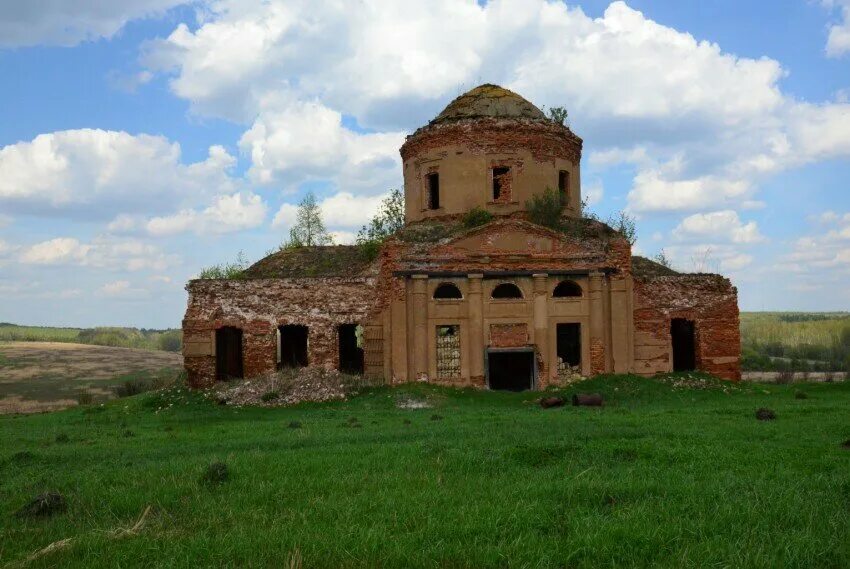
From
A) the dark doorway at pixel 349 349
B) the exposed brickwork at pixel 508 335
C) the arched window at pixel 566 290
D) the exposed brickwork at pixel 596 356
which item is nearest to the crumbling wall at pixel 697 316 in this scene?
the exposed brickwork at pixel 596 356

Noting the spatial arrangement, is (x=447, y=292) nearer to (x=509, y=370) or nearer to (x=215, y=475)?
(x=509, y=370)

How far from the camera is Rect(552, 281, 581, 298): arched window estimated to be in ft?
79.6

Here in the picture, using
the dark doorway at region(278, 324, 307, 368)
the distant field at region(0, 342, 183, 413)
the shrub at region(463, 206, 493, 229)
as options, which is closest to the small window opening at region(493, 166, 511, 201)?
the shrub at region(463, 206, 493, 229)

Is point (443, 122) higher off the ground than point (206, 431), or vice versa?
point (443, 122)

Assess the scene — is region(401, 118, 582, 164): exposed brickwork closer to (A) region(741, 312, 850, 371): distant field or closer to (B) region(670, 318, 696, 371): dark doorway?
(B) region(670, 318, 696, 371): dark doorway

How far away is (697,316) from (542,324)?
6053 millimetres

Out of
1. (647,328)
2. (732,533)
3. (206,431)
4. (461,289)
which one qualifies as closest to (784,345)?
(647,328)

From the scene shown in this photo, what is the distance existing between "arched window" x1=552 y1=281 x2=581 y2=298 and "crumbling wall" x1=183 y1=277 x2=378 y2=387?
21.1ft

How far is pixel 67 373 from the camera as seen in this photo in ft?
147

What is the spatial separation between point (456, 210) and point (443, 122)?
11.9ft

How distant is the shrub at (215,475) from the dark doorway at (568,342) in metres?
18.9

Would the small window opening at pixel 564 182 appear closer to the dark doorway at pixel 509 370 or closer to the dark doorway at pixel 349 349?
the dark doorway at pixel 509 370

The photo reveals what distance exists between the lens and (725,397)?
2131 cm

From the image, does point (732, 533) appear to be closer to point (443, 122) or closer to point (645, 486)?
point (645, 486)
